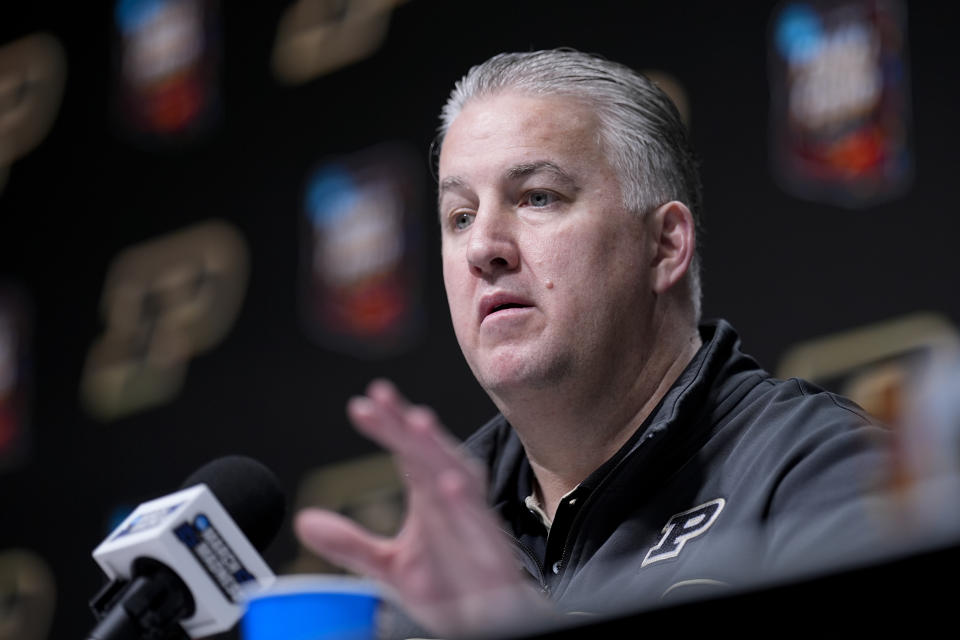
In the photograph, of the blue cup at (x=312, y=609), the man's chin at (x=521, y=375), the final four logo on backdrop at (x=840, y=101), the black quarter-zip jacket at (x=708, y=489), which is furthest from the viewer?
the final four logo on backdrop at (x=840, y=101)

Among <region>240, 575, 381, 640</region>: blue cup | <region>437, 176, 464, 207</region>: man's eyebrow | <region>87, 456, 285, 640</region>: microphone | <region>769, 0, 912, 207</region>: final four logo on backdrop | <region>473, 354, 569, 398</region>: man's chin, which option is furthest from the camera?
<region>769, 0, 912, 207</region>: final four logo on backdrop

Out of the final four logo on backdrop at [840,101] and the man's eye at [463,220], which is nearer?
the man's eye at [463,220]

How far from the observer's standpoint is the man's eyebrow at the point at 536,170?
5.61 feet

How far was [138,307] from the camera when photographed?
3.20 m

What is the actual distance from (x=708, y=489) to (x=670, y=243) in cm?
40

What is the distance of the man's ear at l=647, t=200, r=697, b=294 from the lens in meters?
1.78

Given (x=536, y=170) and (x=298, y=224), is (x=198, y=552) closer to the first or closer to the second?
(x=536, y=170)

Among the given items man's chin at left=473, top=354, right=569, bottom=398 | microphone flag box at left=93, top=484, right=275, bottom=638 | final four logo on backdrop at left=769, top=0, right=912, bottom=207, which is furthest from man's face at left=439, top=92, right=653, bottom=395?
final four logo on backdrop at left=769, top=0, right=912, bottom=207

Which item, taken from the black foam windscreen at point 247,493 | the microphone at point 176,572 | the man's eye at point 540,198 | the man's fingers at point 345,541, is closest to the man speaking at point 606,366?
the man's eye at point 540,198

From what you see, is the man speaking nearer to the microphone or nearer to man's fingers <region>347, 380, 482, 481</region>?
the microphone

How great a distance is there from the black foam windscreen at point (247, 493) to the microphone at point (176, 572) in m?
0.08

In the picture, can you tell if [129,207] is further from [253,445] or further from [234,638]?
[234,638]

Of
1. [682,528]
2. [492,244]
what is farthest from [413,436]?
[492,244]

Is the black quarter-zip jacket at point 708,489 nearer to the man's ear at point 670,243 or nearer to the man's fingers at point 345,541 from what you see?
the man's ear at point 670,243
